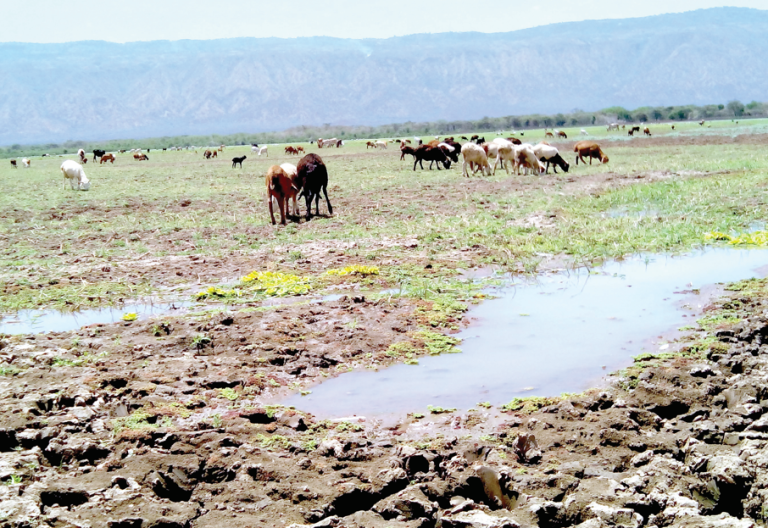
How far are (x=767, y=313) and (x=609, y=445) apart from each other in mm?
3372

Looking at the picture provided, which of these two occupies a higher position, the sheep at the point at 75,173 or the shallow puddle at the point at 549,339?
the sheep at the point at 75,173

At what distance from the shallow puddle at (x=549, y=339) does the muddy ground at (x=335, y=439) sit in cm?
32

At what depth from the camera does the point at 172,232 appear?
15055 mm

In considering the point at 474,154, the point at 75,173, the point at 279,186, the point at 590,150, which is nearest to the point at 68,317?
the point at 279,186

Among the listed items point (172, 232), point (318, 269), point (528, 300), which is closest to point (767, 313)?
point (528, 300)

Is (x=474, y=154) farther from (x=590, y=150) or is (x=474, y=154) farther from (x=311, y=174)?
(x=311, y=174)

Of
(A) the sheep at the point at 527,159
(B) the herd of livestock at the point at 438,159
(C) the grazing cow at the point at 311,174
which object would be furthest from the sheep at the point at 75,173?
(A) the sheep at the point at 527,159

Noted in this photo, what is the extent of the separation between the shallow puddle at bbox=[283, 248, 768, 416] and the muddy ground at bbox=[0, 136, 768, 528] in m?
0.32

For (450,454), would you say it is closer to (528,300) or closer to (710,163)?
(528,300)

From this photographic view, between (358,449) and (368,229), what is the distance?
31.1ft

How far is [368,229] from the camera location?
14.4 meters

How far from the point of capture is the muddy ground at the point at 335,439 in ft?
13.9

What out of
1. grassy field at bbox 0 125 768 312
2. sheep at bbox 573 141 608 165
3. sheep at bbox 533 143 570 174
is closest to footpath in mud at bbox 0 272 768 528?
grassy field at bbox 0 125 768 312

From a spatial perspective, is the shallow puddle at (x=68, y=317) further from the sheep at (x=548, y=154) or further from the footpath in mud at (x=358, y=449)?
the sheep at (x=548, y=154)
